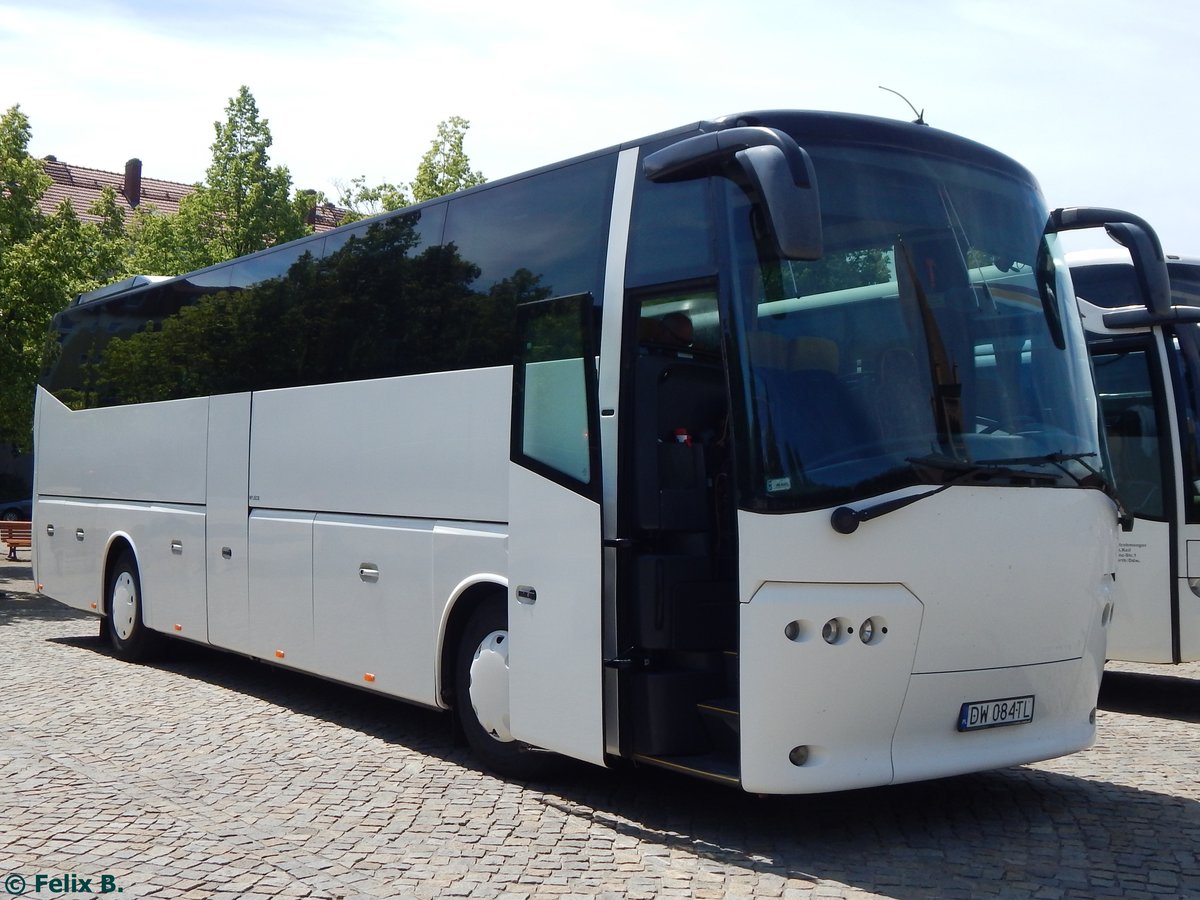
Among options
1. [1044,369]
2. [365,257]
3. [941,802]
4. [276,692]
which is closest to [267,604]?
[276,692]

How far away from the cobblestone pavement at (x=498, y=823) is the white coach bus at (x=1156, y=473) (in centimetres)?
76

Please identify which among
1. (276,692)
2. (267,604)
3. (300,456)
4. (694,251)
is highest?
(694,251)

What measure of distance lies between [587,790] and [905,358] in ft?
10.5

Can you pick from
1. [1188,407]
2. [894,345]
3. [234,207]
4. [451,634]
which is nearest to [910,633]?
[894,345]

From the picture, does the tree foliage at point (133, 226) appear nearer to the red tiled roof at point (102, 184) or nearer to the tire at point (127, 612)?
the tire at point (127, 612)

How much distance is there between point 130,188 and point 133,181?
349mm

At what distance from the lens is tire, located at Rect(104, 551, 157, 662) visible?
13.6m

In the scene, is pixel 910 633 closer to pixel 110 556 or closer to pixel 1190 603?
pixel 1190 603

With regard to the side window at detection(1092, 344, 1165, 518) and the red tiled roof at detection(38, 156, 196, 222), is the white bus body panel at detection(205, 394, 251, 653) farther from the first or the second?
the red tiled roof at detection(38, 156, 196, 222)

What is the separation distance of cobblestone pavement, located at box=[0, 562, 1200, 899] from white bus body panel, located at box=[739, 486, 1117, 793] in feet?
1.61

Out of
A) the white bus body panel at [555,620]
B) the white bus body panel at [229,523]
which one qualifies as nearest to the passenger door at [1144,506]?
the white bus body panel at [555,620]

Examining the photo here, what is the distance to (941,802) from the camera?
7480mm

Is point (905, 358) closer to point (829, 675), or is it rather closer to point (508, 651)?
point (829, 675)

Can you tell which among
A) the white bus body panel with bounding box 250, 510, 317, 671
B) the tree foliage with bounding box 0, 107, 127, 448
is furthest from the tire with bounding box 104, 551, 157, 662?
the tree foliage with bounding box 0, 107, 127, 448
